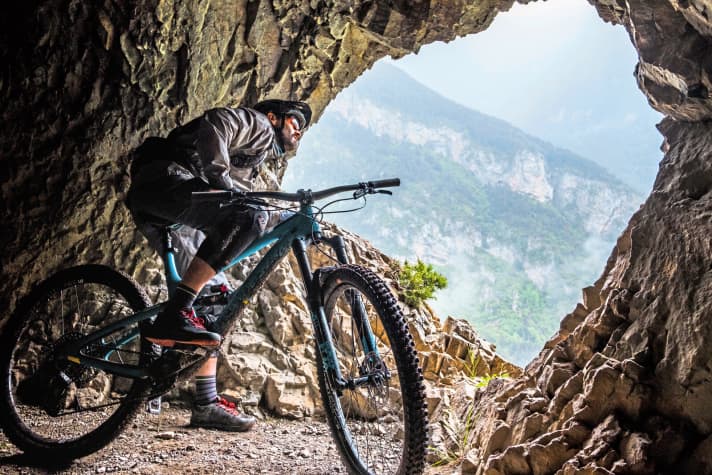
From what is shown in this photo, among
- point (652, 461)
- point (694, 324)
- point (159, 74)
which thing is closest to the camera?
point (652, 461)

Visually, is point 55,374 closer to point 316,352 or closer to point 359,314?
point 316,352

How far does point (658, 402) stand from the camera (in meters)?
2.14

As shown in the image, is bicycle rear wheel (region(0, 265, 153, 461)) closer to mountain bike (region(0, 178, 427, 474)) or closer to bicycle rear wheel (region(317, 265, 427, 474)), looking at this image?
mountain bike (region(0, 178, 427, 474))

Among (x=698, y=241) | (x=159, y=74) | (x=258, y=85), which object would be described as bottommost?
(x=698, y=241)

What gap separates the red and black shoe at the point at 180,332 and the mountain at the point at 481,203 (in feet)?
202

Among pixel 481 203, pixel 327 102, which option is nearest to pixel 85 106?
pixel 327 102

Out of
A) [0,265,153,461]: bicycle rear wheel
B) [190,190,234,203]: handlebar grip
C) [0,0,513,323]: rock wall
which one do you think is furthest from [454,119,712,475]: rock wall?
[0,0,513,323]: rock wall

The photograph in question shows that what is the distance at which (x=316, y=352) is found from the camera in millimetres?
2875

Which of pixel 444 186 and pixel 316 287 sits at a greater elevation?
pixel 444 186

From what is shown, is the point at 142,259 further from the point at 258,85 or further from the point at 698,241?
the point at 698,241

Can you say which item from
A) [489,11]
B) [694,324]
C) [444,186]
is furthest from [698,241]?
[444,186]

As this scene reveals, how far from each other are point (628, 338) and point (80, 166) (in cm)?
440

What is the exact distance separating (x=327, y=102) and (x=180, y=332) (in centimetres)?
568

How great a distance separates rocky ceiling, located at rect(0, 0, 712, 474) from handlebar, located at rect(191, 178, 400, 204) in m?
1.49
